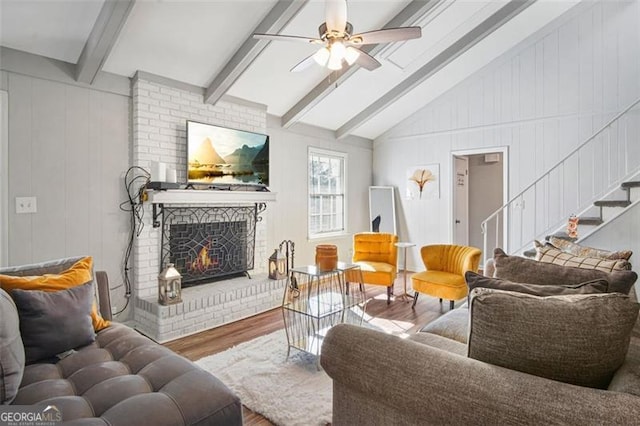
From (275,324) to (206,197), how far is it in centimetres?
153

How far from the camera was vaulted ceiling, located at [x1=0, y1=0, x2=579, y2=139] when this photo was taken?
2861mm

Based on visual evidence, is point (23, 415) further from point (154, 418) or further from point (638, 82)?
point (638, 82)

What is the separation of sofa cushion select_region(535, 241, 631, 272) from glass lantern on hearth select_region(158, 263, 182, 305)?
10.1 feet

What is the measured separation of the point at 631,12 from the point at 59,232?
6.99 m

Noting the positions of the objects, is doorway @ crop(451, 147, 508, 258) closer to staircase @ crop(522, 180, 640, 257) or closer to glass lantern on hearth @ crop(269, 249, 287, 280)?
staircase @ crop(522, 180, 640, 257)

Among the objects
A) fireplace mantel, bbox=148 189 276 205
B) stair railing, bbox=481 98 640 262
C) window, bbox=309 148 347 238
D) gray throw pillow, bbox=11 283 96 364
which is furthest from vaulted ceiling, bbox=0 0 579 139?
gray throw pillow, bbox=11 283 96 364

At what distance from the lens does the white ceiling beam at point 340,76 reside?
145 inches

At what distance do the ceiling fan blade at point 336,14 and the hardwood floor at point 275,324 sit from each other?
266 cm

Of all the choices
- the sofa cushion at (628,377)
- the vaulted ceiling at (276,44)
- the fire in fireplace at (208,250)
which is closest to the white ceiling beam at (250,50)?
the vaulted ceiling at (276,44)

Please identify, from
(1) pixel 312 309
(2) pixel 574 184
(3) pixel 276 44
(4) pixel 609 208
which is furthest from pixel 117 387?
(2) pixel 574 184

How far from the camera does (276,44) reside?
12.1 ft

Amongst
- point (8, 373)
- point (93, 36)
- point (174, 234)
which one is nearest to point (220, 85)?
point (93, 36)

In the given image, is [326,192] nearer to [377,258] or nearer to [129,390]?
[377,258]

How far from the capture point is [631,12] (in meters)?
4.52
